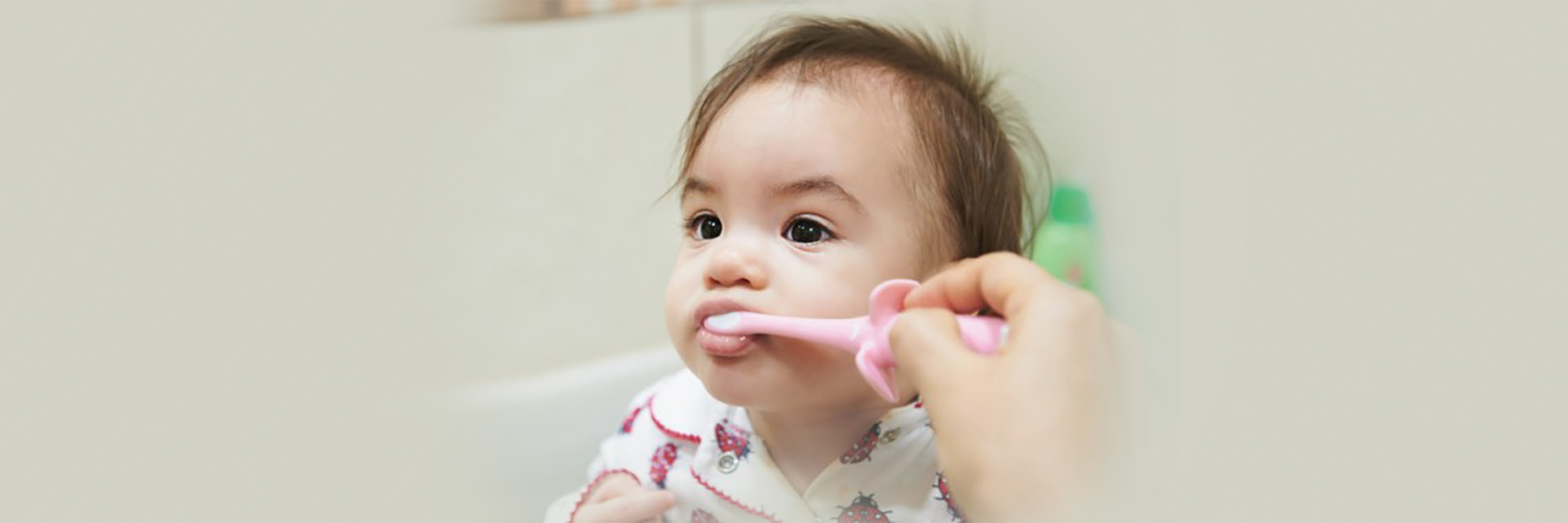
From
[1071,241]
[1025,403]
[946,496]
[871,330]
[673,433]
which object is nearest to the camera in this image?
[1025,403]

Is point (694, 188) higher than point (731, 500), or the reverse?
point (694, 188)

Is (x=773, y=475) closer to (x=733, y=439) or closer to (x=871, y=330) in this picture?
(x=733, y=439)

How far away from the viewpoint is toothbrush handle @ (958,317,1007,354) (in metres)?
0.65

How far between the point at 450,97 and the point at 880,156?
64 cm

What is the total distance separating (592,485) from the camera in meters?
0.95

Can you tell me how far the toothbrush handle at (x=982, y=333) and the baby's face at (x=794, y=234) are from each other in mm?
126

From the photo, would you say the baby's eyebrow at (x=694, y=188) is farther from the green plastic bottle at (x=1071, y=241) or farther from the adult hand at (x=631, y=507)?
the green plastic bottle at (x=1071, y=241)

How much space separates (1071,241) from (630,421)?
75cm

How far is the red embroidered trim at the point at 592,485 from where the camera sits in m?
0.92

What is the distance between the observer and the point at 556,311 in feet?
4.66

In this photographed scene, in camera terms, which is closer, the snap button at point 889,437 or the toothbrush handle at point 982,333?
the toothbrush handle at point 982,333

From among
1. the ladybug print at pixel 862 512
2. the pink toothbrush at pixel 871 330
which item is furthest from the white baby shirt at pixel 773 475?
the pink toothbrush at pixel 871 330

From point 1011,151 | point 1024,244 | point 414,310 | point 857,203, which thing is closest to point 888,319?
point 857,203

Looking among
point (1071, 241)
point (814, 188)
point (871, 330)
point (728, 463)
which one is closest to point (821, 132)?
point (814, 188)
